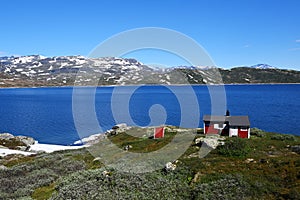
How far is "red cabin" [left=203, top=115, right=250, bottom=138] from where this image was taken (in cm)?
3953

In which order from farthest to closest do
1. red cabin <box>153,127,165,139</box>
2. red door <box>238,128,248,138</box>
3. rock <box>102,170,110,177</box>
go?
red cabin <box>153,127,165,139</box>
red door <box>238,128,248,138</box>
rock <box>102,170,110,177</box>

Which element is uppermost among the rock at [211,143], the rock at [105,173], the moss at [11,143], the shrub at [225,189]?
the rock at [105,173]

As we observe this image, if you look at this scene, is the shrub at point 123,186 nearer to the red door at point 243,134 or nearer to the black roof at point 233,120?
the red door at point 243,134

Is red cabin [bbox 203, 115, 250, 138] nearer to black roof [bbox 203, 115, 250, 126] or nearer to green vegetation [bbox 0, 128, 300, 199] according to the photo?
black roof [bbox 203, 115, 250, 126]

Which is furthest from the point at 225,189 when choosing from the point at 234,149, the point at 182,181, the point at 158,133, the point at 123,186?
→ the point at 158,133

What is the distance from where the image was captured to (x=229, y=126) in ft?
132

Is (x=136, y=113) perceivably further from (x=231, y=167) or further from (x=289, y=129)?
(x=231, y=167)

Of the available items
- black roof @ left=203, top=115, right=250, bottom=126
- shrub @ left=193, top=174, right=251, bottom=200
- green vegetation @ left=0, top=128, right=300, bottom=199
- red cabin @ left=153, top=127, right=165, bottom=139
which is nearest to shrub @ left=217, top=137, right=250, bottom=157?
green vegetation @ left=0, top=128, right=300, bottom=199

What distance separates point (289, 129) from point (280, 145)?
158 feet

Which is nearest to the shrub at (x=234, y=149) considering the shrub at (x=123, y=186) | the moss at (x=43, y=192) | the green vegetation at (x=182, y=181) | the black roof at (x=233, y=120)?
the green vegetation at (x=182, y=181)

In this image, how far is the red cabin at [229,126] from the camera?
39.5 meters

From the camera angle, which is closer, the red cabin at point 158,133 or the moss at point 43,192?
the moss at point 43,192

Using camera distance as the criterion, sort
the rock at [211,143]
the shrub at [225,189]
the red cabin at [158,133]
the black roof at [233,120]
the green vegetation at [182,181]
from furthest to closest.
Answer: the red cabin at [158,133] < the black roof at [233,120] < the rock at [211,143] < the green vegetation at [182,181] < the shrub at [225,189]

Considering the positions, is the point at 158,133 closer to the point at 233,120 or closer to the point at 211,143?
the point at 233,120
